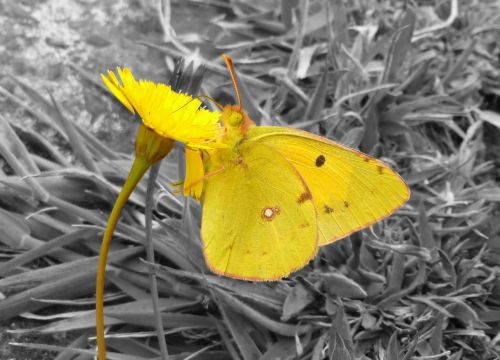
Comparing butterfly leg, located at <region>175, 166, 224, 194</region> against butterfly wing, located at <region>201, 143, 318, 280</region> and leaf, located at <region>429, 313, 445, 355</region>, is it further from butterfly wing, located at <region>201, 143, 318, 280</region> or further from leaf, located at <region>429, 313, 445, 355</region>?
leaf, located at <region>429, 313, 445, 355</region>

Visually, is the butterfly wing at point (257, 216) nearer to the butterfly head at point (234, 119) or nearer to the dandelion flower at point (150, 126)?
the butterfly head at point (234, 119)

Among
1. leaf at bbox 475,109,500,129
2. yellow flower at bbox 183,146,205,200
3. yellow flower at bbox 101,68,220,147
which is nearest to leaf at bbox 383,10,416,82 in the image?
leaf at bbox 475,109,500,129

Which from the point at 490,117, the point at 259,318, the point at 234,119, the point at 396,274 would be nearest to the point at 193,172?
the point at 234,119

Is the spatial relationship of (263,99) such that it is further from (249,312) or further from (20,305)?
(20,305)

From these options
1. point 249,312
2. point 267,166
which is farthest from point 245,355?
point 267,166

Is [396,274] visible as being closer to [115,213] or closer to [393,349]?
[393,349]

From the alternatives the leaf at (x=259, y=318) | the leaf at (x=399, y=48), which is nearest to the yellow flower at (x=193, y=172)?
the leaf at (x=259, y=318)
